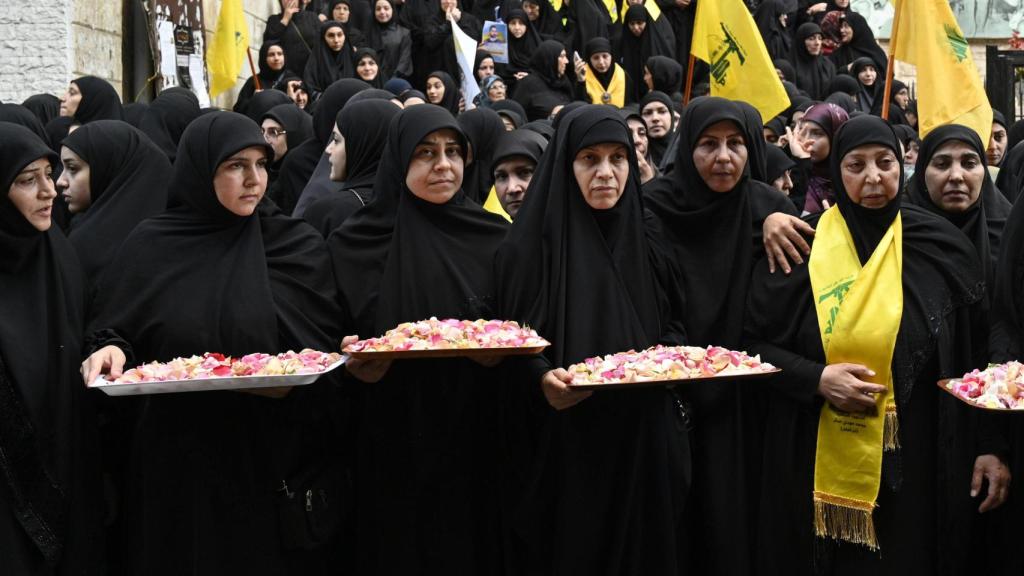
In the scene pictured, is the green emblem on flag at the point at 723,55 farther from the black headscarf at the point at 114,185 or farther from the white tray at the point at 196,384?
the white tray at the point at 196,384

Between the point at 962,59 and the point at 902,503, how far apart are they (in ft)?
9.71

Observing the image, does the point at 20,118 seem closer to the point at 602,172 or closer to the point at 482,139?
the point at 482,139

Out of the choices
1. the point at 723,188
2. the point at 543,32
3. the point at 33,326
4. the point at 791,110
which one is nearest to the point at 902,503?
the point at 723,188

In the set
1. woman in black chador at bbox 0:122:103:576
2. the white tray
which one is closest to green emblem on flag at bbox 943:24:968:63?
the white tray

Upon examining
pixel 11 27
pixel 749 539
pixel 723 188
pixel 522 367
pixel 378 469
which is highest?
pixel 11 27

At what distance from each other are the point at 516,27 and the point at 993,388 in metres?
9.07

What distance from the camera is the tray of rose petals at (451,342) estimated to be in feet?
10.4

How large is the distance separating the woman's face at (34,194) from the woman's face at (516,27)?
8.61 metres

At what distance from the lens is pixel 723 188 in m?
3.92

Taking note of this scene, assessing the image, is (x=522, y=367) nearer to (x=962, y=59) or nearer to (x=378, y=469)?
(x=378, y=469)

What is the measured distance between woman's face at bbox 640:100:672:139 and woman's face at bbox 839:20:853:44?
7008 millimetres

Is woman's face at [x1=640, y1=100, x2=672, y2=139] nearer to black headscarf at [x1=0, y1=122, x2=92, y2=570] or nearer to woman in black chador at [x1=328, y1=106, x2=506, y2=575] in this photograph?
woman in black chador at [x1=328, y1=106, x2=506, y2=575]

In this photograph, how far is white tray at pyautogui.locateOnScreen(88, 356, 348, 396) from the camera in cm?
300

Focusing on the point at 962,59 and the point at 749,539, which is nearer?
the point at 749,539
